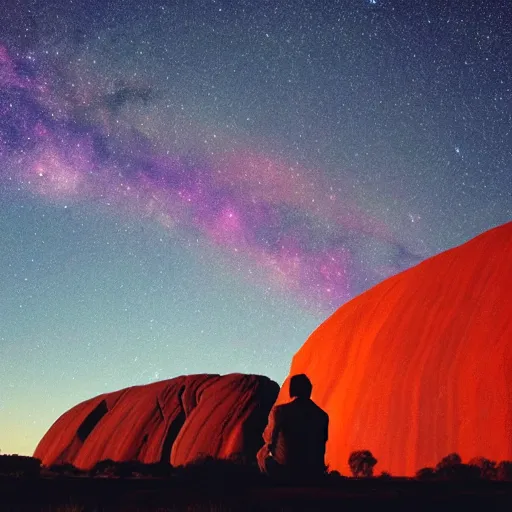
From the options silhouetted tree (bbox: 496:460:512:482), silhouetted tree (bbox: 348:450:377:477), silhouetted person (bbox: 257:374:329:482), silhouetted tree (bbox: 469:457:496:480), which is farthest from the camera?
silhouetted tree (bbox: 348:450:377:477)

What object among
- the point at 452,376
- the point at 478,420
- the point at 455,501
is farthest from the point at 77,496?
the point at 452,376

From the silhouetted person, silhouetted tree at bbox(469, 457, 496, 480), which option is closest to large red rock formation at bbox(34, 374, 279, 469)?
silhouetted tree at bbox(469, 457, 496, 480)

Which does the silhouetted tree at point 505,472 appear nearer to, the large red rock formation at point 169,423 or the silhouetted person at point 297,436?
the silhouetted person at point 297,436

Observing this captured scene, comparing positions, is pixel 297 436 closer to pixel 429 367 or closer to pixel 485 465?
pixel 485 465

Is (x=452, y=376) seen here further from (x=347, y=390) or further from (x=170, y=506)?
(x=170, y=506)

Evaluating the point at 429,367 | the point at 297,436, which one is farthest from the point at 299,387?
the point at 429,367

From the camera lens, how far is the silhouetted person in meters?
8.62

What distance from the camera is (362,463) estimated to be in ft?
94.7

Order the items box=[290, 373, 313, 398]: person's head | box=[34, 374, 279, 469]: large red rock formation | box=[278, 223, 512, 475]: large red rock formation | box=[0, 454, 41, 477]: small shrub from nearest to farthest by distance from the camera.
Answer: box=[0, 454, 41, 477]: small shrub → box=[290, 373, 313, 398]: person's head → box=[278, 223, 512, 475]: large red rock formation → box=[34, 374, 279, 469]: large red rock formation

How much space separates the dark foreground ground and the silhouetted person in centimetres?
251

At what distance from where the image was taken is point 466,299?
3033cm

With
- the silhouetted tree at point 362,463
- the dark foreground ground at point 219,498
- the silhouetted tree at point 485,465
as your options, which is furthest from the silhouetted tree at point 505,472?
the dark foreground ground at point 219,498

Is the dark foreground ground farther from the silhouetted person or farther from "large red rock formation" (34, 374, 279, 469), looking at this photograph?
"large red rock formation" (34, 374, 279, 469)

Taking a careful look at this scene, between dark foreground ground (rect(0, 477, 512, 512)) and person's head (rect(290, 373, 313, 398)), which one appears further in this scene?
person's head (rect(290, 373, 313, 398))
